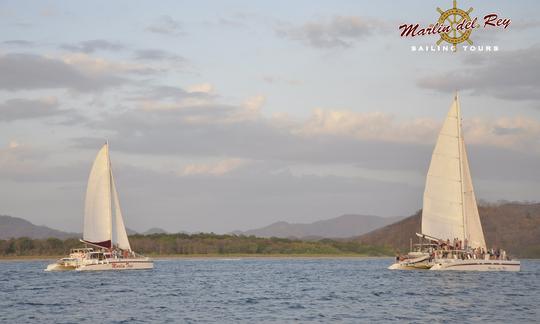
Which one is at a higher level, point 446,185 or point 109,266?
point 446,185

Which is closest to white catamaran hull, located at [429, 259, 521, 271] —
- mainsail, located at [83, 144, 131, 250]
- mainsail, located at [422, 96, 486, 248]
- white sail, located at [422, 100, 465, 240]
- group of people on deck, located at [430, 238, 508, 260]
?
group of people on deck, located at [430, 238, 508, 260]

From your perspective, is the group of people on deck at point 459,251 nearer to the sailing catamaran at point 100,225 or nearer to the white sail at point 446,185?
the white sail at point 446,185

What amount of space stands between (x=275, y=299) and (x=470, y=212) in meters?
37.1

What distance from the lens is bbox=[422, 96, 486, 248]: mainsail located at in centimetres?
9225

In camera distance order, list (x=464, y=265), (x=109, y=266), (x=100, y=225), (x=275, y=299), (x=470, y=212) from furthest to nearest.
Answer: (x=100, y=225), (x=109, y=266), (x=470, y=212), (x=464, y=265), (x=275, y=299)

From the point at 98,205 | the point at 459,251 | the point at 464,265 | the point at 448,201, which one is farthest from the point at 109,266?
the point at 464,265

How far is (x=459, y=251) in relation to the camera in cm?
9081

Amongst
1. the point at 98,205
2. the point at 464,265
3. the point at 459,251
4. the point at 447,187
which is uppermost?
the point at 447,187

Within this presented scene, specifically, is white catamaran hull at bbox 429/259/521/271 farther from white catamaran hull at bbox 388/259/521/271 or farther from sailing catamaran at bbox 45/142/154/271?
sailing catamaran at bbox 45/142/154/271

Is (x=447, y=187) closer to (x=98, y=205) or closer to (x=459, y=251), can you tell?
(x=459, y=251)

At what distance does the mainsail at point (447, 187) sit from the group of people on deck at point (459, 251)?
789 millimetres

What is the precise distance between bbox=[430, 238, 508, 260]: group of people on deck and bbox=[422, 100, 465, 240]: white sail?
2.61ft

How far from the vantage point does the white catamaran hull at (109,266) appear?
104625 mm

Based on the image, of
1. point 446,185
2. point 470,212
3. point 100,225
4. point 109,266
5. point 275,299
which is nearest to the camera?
point 275,299
